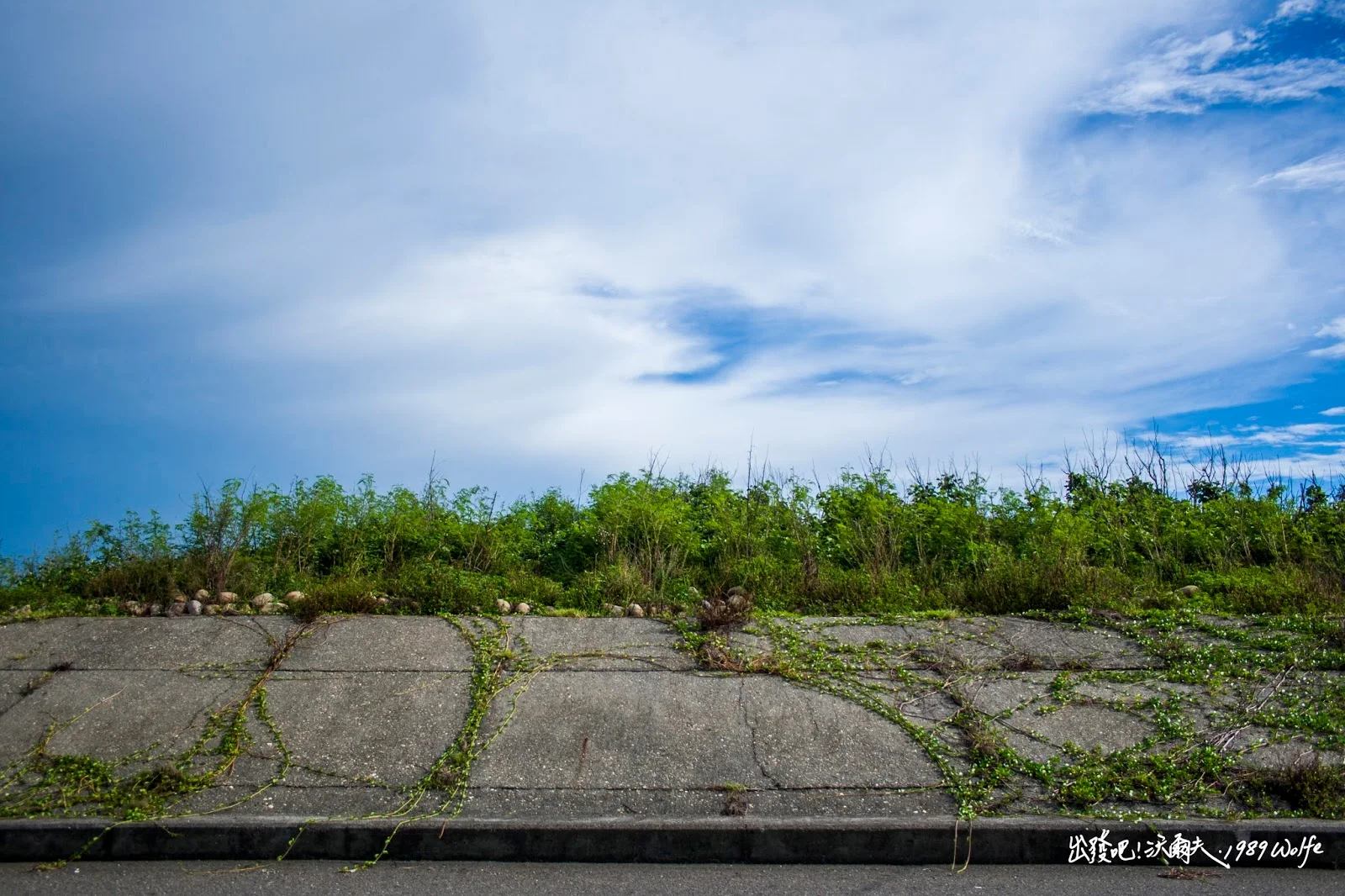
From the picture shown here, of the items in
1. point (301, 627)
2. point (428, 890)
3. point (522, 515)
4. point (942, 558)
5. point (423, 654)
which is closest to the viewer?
point (428, 890)

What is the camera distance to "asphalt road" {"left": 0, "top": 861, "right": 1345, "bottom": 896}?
486cm

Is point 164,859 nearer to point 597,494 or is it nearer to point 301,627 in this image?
point 301,627

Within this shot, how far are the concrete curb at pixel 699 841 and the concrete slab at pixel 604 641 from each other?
2.13 metres

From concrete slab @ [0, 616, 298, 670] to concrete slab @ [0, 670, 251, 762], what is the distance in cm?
25

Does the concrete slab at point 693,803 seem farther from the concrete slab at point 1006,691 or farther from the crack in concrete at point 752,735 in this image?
the concrete slab at point 1006,691

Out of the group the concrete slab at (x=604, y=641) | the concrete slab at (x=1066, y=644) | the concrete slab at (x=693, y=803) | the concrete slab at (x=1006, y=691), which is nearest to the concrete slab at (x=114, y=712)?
the concrete slab at (x=604, y=641)

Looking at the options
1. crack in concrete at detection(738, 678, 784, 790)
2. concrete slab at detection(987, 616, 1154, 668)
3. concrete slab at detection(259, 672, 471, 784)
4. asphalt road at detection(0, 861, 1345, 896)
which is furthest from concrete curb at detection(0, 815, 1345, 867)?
concrete slab at detection(987, 616, 1154, 668)

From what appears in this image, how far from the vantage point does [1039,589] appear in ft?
28.9

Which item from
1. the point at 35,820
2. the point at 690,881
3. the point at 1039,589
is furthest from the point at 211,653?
the point at 1039,589

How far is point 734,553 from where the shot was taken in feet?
35.0

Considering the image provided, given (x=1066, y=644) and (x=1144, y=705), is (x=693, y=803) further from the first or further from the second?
(x=1066, y=644)

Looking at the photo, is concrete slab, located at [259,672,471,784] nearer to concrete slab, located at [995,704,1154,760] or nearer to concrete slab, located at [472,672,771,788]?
concrete slab, located at [472,672,771,788]

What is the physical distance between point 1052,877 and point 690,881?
2.01 metres

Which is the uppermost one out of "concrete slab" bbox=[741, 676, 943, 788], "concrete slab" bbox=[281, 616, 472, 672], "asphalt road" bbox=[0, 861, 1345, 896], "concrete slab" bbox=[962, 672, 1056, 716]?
"concrete slab" bbox=[281, 616, 472, 672]
